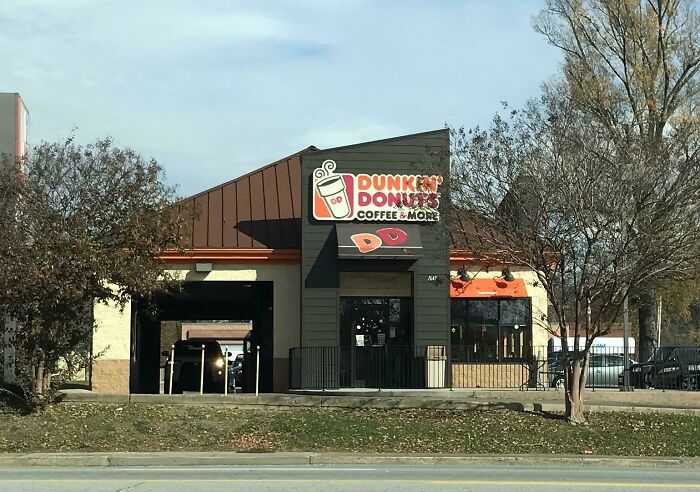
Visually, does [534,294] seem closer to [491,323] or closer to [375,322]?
[491,323]

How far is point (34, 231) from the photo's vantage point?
18000 millimetres

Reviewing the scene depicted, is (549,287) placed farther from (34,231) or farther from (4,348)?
(4,348)

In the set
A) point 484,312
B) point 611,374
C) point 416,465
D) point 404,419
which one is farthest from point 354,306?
point 416,465

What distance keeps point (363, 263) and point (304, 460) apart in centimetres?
988

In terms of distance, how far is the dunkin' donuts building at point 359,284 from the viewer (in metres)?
24.0

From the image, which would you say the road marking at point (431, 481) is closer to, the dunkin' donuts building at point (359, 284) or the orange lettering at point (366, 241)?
the dunkin' donuts building at point (359, 284)

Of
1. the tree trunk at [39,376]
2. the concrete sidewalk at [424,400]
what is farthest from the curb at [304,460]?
the concrete sidewalk at [424,400]

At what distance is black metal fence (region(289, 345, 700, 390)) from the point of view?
939 inches

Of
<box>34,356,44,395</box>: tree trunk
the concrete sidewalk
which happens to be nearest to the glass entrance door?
the concrete sidewalk

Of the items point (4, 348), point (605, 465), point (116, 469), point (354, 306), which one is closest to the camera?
point (116, 469)

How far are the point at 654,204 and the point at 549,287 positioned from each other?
8.84 ft

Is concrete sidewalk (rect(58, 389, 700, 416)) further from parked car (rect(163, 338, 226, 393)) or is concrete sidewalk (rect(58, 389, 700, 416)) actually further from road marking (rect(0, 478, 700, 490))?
parked car (rect(163, 338, 226, 393))

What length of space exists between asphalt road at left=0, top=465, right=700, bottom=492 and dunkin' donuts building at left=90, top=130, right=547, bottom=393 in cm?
903

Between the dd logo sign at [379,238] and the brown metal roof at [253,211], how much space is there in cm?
240
